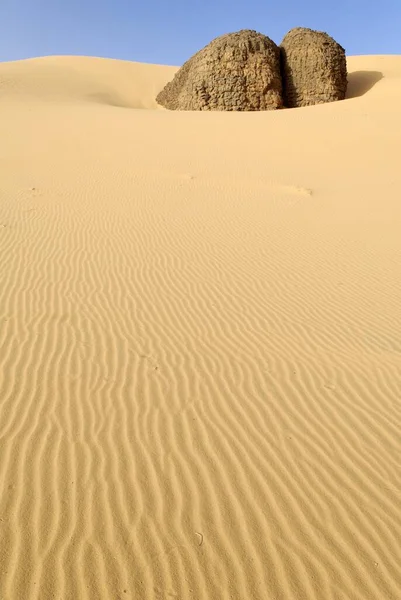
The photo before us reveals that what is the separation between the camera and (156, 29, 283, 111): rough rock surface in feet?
87.4

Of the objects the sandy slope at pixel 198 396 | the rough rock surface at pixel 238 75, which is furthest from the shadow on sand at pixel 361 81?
the sandy slope at pixel 198 396

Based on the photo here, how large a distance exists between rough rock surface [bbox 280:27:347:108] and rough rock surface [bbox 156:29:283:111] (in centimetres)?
113

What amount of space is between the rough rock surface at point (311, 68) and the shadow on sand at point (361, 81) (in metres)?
2.41

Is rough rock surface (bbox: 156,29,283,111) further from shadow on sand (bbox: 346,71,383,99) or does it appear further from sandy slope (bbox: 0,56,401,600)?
sandy slope (bbox: 0,56,401,600)

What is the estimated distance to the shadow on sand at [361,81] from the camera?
30828mm

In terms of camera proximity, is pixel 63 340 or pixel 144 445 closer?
pixel 144 445

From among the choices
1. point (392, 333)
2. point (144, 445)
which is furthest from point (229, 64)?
point (144, 445)

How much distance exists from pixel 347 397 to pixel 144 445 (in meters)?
2.11

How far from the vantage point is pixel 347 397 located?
179 inches

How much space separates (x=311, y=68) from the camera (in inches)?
1089

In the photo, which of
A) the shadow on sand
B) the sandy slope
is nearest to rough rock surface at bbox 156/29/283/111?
the shadow on sand

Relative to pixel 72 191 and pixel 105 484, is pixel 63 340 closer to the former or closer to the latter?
pixel 105 484

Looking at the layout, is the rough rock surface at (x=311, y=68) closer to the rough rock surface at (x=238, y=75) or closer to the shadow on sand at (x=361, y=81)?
the rough rock surface at (x=238, y=75)

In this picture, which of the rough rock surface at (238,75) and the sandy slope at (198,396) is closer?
the sandy slope at (198,396)
